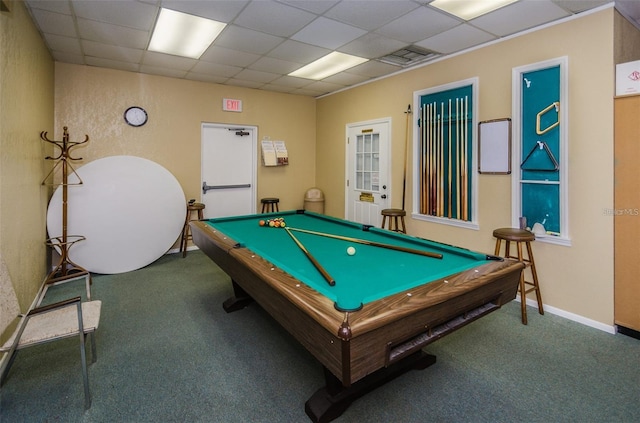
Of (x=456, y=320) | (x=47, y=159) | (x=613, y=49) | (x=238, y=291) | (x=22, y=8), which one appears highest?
(x=22, y=8)

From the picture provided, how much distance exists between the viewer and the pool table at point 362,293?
1262 millimetres

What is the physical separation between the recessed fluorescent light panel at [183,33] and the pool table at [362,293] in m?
1.98

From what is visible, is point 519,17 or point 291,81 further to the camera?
point 291,81

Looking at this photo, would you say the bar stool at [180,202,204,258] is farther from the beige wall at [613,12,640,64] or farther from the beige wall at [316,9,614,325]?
the beige wall at [613,12,640,64]

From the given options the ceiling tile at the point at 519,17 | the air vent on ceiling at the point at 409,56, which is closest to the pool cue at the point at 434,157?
the air vent on ceiling at the point at 409,56

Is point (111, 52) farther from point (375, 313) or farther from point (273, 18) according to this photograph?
point (375, 313)

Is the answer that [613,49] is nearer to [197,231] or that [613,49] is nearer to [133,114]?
[197,231]

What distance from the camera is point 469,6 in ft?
9.04

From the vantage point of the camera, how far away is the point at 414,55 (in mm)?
3832

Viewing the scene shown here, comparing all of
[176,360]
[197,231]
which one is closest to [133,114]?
[197,231]

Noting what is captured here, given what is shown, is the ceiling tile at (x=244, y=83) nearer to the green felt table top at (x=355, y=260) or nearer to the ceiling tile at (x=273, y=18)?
the ceiling tile at (x=273, y=18)

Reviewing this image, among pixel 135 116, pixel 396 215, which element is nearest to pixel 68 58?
pixel 135 116

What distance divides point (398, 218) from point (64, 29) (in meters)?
4.12

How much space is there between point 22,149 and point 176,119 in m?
2.35
